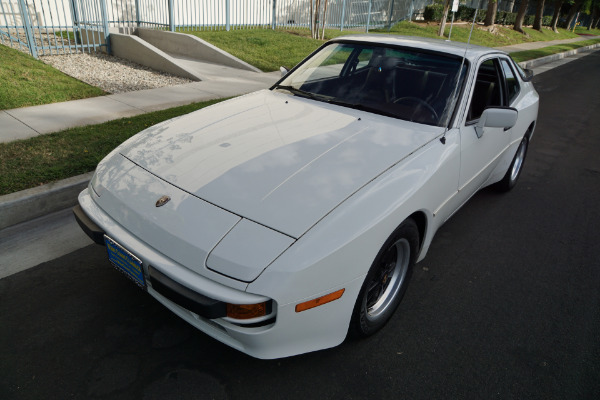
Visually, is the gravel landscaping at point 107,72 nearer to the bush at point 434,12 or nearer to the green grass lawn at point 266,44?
the green grass lawn at point 266,44

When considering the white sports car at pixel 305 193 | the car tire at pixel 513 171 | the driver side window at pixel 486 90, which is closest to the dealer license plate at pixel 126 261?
the white sports car at pixel 305 193

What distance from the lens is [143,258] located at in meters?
2.04

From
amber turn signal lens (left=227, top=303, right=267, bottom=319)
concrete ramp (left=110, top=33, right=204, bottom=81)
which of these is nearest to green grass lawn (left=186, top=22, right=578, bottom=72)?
concrete ramp (left=110, top=33, right=204, bottom=81)

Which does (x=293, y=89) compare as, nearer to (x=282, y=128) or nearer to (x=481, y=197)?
(x=282, y=128)

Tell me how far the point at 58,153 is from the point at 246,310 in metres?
3.54

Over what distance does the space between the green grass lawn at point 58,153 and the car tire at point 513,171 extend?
418 centimetres

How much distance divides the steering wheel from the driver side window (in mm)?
289

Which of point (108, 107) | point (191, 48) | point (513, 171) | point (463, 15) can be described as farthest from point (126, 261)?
point (463, 15)

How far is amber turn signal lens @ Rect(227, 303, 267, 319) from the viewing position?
5.99ft

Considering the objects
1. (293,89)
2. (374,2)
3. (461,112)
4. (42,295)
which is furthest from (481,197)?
(374,2)

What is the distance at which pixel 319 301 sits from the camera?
6.34 ft

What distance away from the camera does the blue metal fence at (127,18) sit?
9381mm

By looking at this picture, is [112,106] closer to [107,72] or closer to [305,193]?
[107,72]

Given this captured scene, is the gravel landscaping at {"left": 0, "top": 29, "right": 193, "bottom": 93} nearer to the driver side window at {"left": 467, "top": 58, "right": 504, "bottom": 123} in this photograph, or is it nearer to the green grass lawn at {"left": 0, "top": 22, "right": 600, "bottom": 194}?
the green grass lawn at {"left": 0, "top": 22, "right": 600, "bottom": 194}
